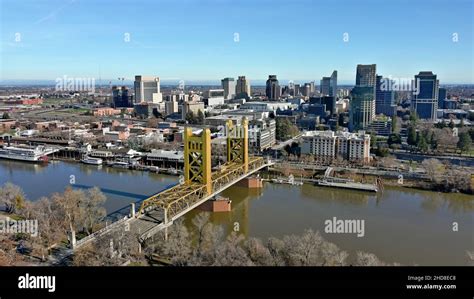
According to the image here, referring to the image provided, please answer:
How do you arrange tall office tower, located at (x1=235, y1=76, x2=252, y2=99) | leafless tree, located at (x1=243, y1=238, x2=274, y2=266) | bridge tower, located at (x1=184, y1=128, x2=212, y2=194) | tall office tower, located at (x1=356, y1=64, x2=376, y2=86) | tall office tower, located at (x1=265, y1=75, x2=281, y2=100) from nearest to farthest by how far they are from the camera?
1. leafless tree, located at (x1=243, y1=238, x2=274, y2=266)
2. bridge tower, located at (x1=184, y1=128, x2=212, y2=194)
3. tall office tower, located at (x1=356, y1=64, x2=376, y2=86)
4. tall office tower, located at (x1=265, y1=75, x2=281, y2=100)
5. tall office tower, located at (x1=235, y1=76, x2=252, y2=99)

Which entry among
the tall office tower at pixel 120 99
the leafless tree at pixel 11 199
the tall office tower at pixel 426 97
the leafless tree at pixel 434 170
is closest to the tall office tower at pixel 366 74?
the tall office tower at pixel 426 97

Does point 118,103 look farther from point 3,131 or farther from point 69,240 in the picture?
point 69,240

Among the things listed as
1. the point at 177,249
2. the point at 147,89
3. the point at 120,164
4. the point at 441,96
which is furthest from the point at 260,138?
the point at 147,89

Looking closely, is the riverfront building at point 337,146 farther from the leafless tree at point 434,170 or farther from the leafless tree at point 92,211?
Answer: the leafless tree at point 92,211

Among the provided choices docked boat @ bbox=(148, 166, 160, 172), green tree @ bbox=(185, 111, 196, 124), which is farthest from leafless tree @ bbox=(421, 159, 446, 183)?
green tree @ bbox=(185, 111, 196, 124)

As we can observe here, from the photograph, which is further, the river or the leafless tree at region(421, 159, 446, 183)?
the leafless tree at region(421, 159, 446, 183)

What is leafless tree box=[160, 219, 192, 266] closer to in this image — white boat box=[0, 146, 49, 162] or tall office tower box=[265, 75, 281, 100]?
white boat box=[0, 146, 49, 162]
